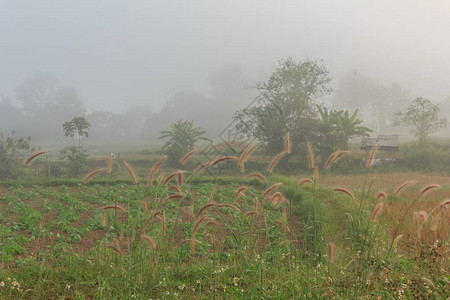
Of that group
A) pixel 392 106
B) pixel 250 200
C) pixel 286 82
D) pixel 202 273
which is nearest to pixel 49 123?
pixel 286 82

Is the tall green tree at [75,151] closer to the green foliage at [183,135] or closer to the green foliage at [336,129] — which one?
the green foliage at [183,135]

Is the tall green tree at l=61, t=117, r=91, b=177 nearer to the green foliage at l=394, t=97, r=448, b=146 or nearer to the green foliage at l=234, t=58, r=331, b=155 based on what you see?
the green foliage at l=234, t=58, r=331, b=155

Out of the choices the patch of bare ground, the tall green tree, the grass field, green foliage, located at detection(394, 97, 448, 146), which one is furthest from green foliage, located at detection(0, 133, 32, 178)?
green foliage, located at detection(394, 97, 448, 146)

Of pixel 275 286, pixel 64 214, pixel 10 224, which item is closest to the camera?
pixel 275 286

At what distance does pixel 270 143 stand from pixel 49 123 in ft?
172

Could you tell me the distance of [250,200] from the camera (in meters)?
13.4

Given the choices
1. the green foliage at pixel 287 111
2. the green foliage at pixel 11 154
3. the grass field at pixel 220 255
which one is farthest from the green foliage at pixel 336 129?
the green foliage at pixel 11 154

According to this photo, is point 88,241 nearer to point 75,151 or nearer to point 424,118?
point 75,151

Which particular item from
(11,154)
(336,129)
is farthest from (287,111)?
(11,154)

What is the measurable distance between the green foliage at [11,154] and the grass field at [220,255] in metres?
10.1

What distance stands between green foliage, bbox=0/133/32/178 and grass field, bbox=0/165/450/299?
10069 mm

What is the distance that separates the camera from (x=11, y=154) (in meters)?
21.8

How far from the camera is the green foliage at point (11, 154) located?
2139cm

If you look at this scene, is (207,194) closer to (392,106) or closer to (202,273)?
(202,273)
